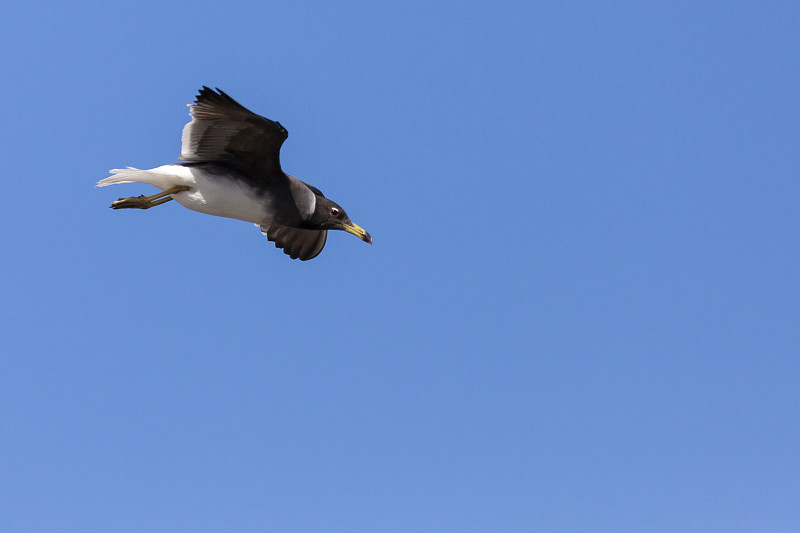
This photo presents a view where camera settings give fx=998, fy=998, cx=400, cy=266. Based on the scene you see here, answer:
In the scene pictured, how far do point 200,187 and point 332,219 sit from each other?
2.54m

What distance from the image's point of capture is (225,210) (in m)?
15.4

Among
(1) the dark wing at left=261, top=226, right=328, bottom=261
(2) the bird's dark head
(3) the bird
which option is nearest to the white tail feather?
(3) the bird

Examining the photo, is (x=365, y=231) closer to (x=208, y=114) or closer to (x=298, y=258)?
(x=298, y=258)

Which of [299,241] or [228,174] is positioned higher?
[299,241]

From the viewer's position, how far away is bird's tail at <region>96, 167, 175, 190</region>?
14922 millimetres

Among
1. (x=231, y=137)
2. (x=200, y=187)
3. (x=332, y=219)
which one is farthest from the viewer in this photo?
(x=332, y=219)

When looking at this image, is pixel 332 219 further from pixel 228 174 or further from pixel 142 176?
pixel 142 176

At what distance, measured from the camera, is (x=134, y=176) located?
15008 millimetres

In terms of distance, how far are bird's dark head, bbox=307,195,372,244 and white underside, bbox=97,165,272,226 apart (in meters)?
1.17

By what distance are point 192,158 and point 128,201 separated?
1.45 metres

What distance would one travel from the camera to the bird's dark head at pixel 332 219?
1638 centimetres

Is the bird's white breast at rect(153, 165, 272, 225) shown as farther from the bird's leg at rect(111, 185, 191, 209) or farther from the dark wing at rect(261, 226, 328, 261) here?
the dark wing at rect(261, 226, 328, 261)

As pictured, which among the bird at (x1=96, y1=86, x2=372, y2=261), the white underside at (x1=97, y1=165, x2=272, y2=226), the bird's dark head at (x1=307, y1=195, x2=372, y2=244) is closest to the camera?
the bird at (x1=96, y1=86, x2=372, y2=261)

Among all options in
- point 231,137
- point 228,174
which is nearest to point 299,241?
point 228,174
